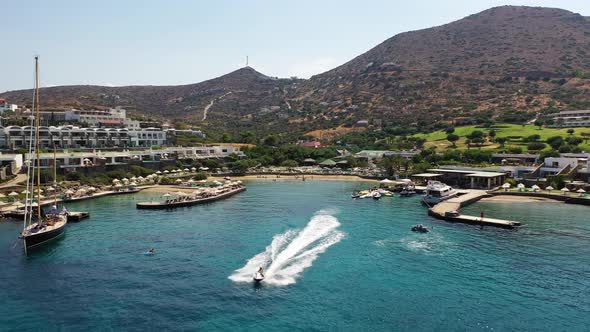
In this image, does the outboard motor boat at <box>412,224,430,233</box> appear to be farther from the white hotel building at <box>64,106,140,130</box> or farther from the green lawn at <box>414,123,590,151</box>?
the white hotel building at <box>64,106,140,130</box>

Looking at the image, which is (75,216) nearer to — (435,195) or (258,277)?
(258,277)

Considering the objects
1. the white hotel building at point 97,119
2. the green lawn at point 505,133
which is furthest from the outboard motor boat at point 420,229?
the white hotel building at point 97,119

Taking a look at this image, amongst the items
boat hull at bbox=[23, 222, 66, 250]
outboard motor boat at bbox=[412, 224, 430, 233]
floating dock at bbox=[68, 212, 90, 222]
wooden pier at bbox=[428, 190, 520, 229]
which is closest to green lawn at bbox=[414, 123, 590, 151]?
wooden pier at bbox=[428, 190, 520, 229]

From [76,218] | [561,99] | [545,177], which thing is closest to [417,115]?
[561,99]

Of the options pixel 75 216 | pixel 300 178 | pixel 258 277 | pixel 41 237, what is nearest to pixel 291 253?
pixel 258 277

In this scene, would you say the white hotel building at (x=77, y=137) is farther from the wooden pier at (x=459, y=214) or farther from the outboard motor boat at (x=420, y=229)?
the outboard motor boat at (x=420, y=229)
